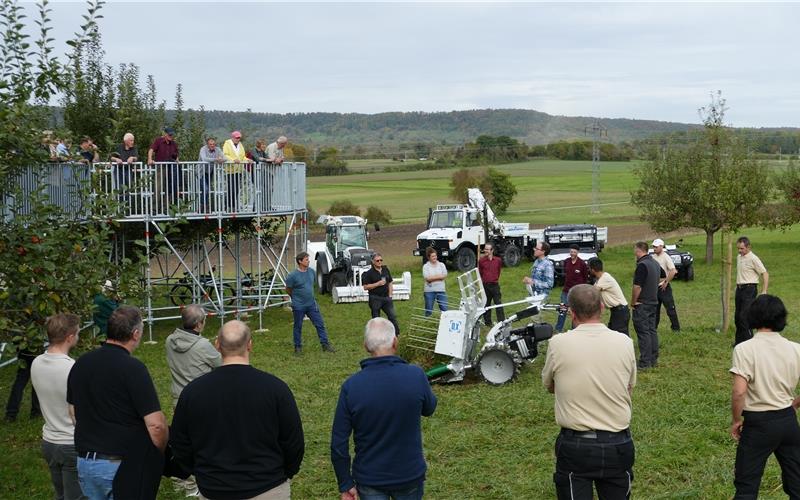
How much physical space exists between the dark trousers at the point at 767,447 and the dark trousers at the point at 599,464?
1088mm

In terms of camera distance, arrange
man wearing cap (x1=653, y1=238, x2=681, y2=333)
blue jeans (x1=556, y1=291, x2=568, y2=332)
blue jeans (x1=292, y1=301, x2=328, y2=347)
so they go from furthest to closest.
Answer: blue jeans (x1=556, y1=291, x2=568, y2=332) < blue jeans (x1=292, y1=301, x2=328, y2=347) < man wearing cap (x1=653, y1=238, x2=681, y2=333)

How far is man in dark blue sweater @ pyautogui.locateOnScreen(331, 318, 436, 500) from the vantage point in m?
4.90

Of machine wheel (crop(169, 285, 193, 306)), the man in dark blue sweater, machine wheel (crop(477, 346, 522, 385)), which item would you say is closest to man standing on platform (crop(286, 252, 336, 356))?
machine wheel (crop(477, 346, 522, 385))

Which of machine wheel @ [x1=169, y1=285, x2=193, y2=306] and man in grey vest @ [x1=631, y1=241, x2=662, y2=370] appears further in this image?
machine wheel @ [x1=169, y1=285, x2=193, y2=306]

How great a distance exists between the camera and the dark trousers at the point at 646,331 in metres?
12.9

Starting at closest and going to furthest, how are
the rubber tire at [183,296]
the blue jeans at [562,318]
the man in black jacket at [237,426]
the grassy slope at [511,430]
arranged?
the man in black jacket at [237,426], the grassy slope at [511,430], the blue jeans at [562,318], the rubber tire at [183,296]

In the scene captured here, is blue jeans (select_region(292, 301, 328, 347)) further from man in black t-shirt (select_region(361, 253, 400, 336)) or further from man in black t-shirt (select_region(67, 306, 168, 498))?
man in black t-shirt (select_region(67, 306, 168, 498))

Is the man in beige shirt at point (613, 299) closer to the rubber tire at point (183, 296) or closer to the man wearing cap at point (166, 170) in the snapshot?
the man wearing cap at point (166, 170)

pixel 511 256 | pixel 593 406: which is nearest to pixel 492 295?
pixel 593 406

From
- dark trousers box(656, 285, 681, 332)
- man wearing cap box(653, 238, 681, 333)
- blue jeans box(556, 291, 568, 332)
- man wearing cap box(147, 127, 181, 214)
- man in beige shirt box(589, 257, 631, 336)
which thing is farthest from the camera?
man wearing cap box(147, 127, 181, 214)

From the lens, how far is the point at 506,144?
397 ft

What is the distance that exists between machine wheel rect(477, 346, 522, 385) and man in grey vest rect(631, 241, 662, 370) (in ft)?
6.32

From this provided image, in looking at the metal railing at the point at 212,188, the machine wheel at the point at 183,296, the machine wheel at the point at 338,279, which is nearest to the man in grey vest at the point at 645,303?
the metal railing at the point at 212,188

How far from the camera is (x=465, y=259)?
29.9 meters
